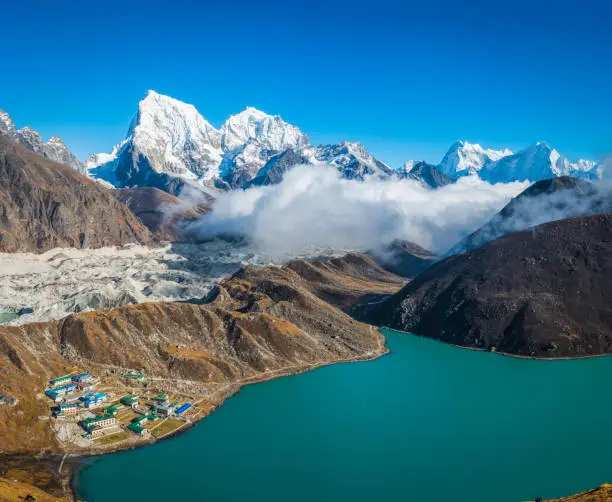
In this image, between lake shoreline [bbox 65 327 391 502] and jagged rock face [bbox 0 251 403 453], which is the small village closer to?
lake shoreline [bbox 65 327 391 502]

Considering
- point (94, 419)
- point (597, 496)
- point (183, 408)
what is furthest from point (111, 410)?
point (597, 496)

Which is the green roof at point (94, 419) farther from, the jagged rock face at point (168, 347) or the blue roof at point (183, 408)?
the blue roof at point (183, 408)

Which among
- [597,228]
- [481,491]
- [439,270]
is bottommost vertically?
[481,491]

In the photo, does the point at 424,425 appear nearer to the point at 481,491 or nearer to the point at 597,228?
the point at 481,491

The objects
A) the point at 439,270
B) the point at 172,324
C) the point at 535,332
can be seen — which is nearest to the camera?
the point at 172,324

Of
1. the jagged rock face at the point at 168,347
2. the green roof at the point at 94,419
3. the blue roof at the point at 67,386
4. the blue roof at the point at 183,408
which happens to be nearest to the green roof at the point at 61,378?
the jagged rock face at the point at 168,347

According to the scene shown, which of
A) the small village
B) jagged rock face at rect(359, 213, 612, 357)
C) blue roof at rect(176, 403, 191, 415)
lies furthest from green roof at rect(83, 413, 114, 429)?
jagged rock face at rect(359, 213, 612, 357)

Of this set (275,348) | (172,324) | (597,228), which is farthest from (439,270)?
(172,324)

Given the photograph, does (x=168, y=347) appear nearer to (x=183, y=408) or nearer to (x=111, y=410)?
(x=183, y=408)
